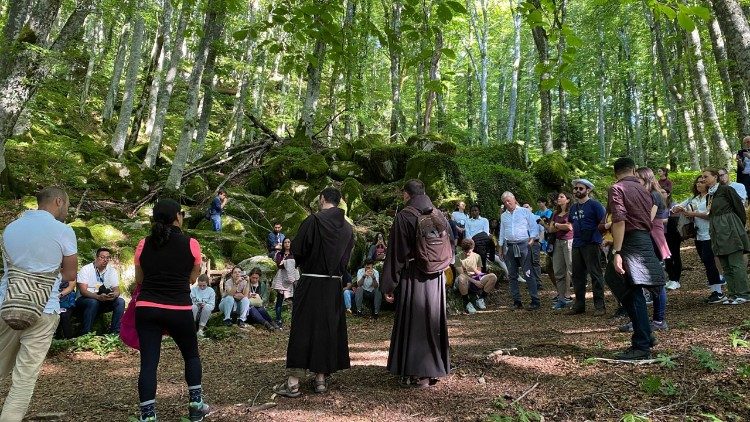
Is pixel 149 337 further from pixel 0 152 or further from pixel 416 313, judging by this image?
pixel 0 152

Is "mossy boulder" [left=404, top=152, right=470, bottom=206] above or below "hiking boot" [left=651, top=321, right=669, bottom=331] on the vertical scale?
above

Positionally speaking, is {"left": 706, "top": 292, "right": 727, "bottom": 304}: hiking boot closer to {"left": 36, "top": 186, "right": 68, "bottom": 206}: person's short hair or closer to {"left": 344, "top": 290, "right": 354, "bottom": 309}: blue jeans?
{"left": 344, "top": 290, "right": 354, "bottom": 309}: blue jeans

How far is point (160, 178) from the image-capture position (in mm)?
16172

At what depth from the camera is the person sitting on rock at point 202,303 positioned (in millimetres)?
A: 8312

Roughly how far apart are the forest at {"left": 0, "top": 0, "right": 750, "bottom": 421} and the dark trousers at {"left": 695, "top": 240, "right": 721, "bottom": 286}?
20.1 inches

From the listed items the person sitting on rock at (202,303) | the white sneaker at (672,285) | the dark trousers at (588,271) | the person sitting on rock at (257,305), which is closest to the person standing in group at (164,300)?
the person sitting on rock at (202,303)

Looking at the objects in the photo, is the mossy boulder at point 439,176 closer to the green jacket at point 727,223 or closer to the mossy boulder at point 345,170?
the mossy boulder at point 345,170

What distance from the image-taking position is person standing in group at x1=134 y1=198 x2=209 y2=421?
357 cm

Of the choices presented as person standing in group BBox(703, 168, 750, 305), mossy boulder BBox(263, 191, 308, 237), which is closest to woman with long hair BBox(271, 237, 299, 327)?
mossy boulder BBox(263, 191, 308, 237)

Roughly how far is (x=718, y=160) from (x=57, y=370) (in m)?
13.8

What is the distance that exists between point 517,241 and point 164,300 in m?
6.55

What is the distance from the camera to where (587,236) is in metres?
6.79

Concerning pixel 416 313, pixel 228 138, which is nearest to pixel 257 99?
pixel 228 138

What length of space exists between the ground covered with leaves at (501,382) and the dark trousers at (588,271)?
0.34 m
